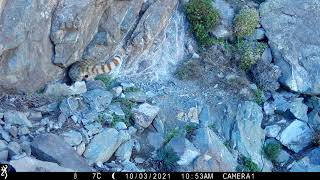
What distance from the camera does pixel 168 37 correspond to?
1584cm

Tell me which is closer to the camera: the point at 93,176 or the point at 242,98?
the point at 93,176

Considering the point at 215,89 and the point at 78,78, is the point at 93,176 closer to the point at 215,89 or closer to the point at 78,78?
the point at 78,78

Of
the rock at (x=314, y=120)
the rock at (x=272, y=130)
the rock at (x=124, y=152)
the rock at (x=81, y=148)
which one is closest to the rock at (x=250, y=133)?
the rock at (x=272, y=130)

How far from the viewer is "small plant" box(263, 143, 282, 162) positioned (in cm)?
1380

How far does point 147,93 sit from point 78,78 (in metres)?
1.77

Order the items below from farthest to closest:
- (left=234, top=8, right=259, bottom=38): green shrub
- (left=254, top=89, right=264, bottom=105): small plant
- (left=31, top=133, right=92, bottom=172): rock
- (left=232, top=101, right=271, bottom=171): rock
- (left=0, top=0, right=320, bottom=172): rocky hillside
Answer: (left=234, top=8, right=259, bottom=38): green shrub → (left=254, top=89, right=264, bottom=105): small plant → (left=232, top=101, right=271, bottom=171): rock → (left=0, top=0, right=320, bottom=172): rocky hillside → (left=31, top=133, right=92, bottom=172): rock

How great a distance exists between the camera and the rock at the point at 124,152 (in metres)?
12.6

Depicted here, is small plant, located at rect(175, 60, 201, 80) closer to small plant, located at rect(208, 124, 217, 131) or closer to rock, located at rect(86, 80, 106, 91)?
small plant, located at rect(208, 124, 217, 131)

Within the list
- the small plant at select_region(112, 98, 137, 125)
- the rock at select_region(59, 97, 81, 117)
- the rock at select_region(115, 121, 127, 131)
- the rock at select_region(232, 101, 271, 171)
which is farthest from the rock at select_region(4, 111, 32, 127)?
the rock at select_region(232, 101, 271, 171)

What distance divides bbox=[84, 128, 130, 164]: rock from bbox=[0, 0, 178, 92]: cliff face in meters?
2.18

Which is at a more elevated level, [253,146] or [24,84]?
[24,84]

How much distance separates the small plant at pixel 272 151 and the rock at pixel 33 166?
5353 mm

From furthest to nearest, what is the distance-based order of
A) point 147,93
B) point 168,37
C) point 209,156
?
point 168,37 < point 147,93 < point 209,156

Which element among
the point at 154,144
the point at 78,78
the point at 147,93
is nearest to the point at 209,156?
the point at 154,144
